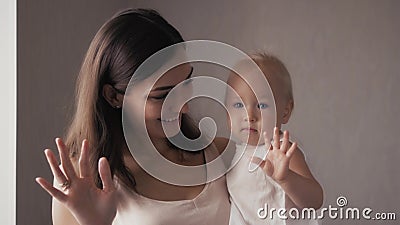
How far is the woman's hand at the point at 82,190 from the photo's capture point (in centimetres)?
74

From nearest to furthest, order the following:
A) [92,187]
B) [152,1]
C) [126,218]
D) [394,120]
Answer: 1. [92,187]
2. [126,218]
3. [394,120]
4. [152,1]

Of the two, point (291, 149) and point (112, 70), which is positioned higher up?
point (112, 70)

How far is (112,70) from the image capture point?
0.84 m

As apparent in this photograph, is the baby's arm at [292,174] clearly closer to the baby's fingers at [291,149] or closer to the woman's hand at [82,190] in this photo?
the baby's fingers at [291,149]

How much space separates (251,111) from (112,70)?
0.80 ft

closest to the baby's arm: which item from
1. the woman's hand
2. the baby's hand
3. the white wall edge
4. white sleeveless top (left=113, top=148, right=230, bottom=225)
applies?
the baby's hand

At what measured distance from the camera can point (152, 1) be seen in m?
1.27

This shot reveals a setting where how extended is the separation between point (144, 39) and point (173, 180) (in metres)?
0.22

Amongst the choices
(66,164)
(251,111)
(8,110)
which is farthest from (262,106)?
(8,110)

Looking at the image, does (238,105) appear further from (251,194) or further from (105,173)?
(105,173)

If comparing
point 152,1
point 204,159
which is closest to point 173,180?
point 204,159

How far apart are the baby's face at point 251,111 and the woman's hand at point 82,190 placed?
288mm

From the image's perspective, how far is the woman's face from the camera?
83 cm

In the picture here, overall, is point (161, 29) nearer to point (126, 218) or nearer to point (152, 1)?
point (126, 218)
